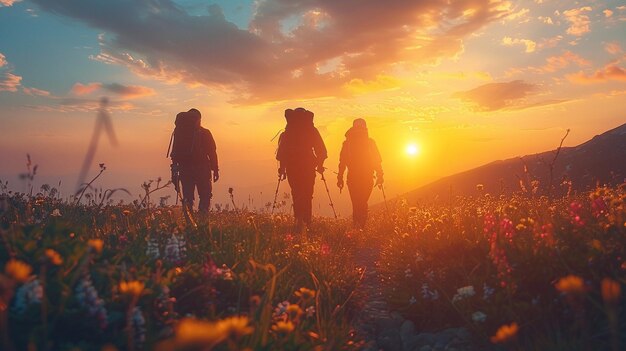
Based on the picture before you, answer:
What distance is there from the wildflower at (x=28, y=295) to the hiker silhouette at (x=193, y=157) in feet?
36.9

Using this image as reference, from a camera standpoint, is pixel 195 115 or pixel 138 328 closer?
pixel 138 328

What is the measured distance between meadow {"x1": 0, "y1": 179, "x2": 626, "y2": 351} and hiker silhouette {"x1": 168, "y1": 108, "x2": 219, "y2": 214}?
7.58m

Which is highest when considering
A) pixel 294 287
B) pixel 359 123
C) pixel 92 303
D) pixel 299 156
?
pixel 359 123

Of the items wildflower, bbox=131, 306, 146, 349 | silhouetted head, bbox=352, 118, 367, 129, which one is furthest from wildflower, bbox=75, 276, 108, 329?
silhouetted head, bbox=352, 118, 367, 129

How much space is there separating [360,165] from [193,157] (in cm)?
544

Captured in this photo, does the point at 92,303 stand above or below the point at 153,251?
below

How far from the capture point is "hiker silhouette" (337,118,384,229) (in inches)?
625

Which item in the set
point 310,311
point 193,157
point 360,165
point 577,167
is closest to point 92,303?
point 310,311

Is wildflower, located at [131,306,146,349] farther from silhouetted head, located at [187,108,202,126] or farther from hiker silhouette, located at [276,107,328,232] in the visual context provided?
silhouetted head, located at [187,108,202,126]

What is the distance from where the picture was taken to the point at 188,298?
430 centimetres

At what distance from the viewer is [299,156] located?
1400cm

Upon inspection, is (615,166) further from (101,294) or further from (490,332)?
(101,294)

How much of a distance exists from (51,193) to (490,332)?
393 inches

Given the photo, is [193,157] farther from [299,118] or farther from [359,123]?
[359,123]
